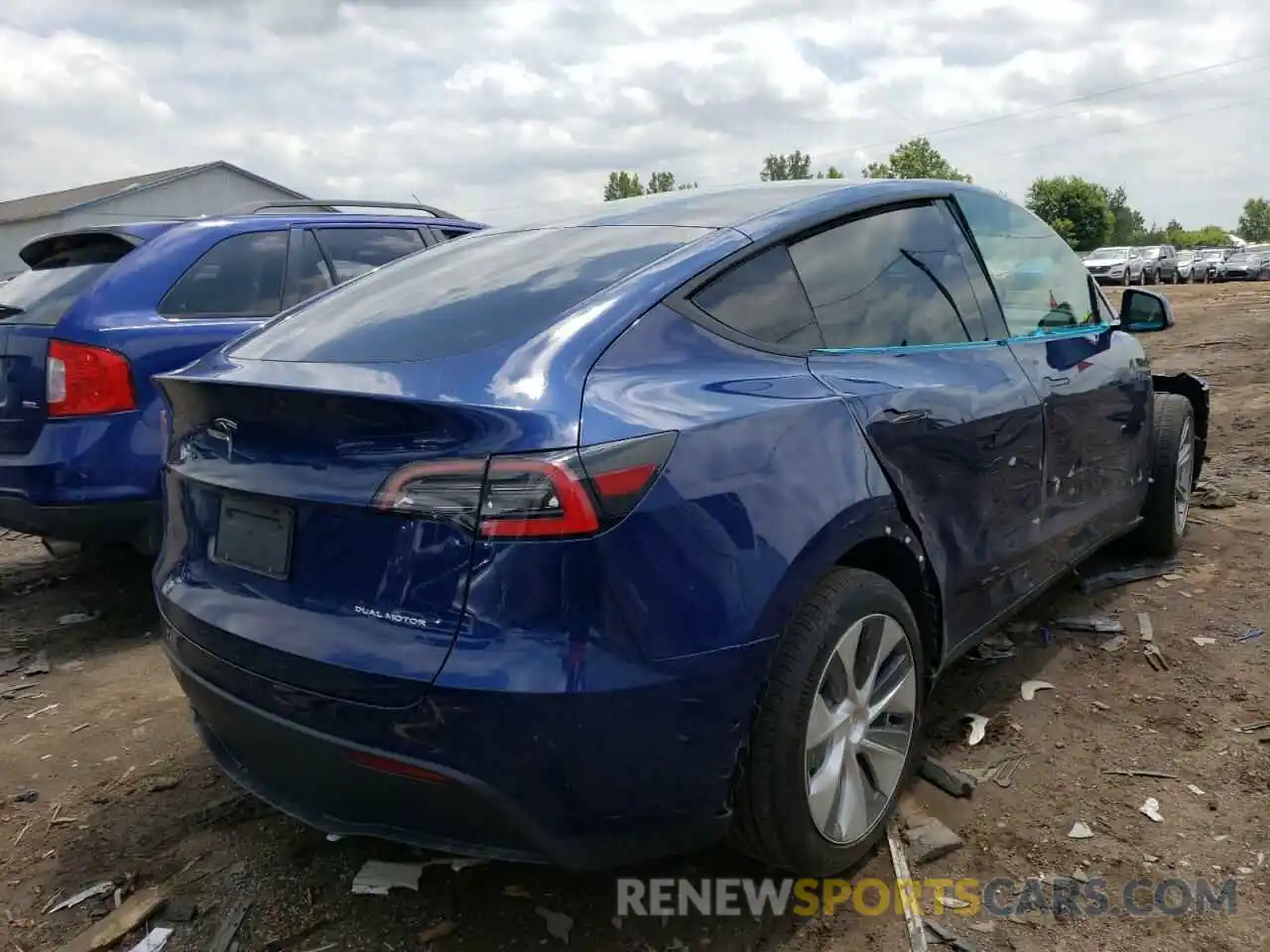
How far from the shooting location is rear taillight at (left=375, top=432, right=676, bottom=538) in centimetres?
184

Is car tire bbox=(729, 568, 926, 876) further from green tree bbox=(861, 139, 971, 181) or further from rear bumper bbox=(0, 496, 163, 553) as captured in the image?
green tree bbox=(861, 139, 971, 181)

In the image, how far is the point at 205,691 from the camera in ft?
7.52

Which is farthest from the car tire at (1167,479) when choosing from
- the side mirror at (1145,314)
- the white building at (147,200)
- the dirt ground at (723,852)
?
the white building at (147,200)

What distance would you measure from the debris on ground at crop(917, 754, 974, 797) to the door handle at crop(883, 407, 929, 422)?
1.10 metres

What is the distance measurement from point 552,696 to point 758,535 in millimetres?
559

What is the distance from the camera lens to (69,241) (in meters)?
4.80

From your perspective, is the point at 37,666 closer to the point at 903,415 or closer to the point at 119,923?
the point at 119,923

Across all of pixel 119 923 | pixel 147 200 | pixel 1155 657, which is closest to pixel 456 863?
pixel 119 923

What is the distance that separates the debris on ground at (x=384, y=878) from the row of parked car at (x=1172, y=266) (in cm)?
4009

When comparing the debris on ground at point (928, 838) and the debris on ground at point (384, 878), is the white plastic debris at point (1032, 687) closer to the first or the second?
the debris on ground at point (928, 838)

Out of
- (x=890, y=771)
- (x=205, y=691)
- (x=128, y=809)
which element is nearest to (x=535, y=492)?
(x=205, y=691)

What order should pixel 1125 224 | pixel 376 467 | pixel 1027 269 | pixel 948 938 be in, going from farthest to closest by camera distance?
1. pixel 1125 224
2. pixel 1027 269
3. pixel 948 938
4. pixel 376 467

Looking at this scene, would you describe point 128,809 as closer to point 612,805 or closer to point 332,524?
point 332,524

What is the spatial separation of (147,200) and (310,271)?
39.3 metres
